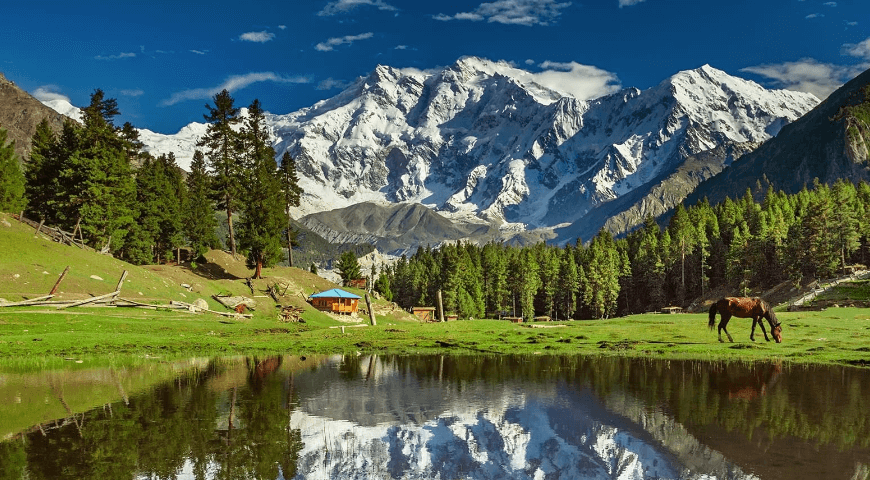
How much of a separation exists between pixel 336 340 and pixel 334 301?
4253 centimetres

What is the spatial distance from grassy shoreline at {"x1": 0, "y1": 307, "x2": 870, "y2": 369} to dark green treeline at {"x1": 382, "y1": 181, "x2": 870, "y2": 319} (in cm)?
8086

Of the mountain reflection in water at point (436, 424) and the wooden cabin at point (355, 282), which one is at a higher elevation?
the wooden cabin at point (355, 282)

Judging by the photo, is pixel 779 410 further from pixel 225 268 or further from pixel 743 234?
pixel 743 234

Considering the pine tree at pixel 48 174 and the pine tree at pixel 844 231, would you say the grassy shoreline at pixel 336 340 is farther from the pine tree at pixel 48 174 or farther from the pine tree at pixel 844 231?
the pine tree at pixel 844 231

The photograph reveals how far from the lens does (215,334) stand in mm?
49219

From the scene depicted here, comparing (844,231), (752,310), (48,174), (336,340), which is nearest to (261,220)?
(48,174)

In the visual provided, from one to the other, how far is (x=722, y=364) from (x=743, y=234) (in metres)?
118

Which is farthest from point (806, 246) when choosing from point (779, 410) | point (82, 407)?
point (82, 407)

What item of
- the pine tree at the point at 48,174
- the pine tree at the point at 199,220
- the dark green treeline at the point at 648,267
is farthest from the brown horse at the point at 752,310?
the dark green treeline at the point at 648,267

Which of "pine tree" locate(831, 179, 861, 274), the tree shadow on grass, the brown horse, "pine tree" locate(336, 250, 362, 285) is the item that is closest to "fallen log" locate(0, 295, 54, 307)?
the tree shadow on grass

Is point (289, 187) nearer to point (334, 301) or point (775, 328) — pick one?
point (334, 301)

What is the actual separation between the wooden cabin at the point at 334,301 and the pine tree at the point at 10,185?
42.4 meters

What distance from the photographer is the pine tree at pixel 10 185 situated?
84.1m

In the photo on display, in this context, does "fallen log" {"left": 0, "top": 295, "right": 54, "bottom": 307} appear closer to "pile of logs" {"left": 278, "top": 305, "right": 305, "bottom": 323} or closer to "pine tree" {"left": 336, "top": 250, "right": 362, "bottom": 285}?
"pile of logs" {"left": 278, "top": 305, "right": 305, "bottom": 323}
